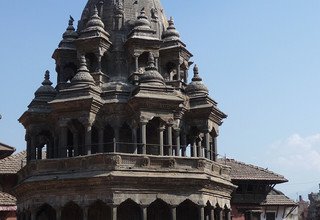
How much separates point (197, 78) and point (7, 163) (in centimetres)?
1539

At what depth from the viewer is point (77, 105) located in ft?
95.3

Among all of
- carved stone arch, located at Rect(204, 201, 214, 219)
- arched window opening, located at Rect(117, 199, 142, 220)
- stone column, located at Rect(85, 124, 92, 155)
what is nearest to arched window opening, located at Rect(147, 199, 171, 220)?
arched window opening, located at Rect(117, 199, 142, 220)

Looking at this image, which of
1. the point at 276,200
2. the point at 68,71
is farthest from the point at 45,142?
the point at 276,200

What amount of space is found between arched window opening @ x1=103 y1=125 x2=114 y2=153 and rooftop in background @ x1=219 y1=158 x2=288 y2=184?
42.8ft

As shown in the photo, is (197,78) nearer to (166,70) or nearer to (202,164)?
(166,70)

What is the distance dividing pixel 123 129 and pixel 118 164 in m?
4.48

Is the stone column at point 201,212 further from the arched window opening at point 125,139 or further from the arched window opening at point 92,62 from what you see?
the arched window opening at point 92,62

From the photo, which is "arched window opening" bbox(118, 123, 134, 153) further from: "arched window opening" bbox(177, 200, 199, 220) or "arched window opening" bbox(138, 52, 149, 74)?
"arched window opening" bbox(177, 200, 199, 220)

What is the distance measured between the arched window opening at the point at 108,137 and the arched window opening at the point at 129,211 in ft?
11.5

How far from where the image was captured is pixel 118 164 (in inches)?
1054

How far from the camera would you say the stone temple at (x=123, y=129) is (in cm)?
2708

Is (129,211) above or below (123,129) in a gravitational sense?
below

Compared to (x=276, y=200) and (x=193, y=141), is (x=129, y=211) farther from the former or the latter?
(x=276, y=200)

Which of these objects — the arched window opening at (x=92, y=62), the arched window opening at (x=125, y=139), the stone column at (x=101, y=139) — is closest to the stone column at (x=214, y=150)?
the arched window opening at (x=125, y=139)
